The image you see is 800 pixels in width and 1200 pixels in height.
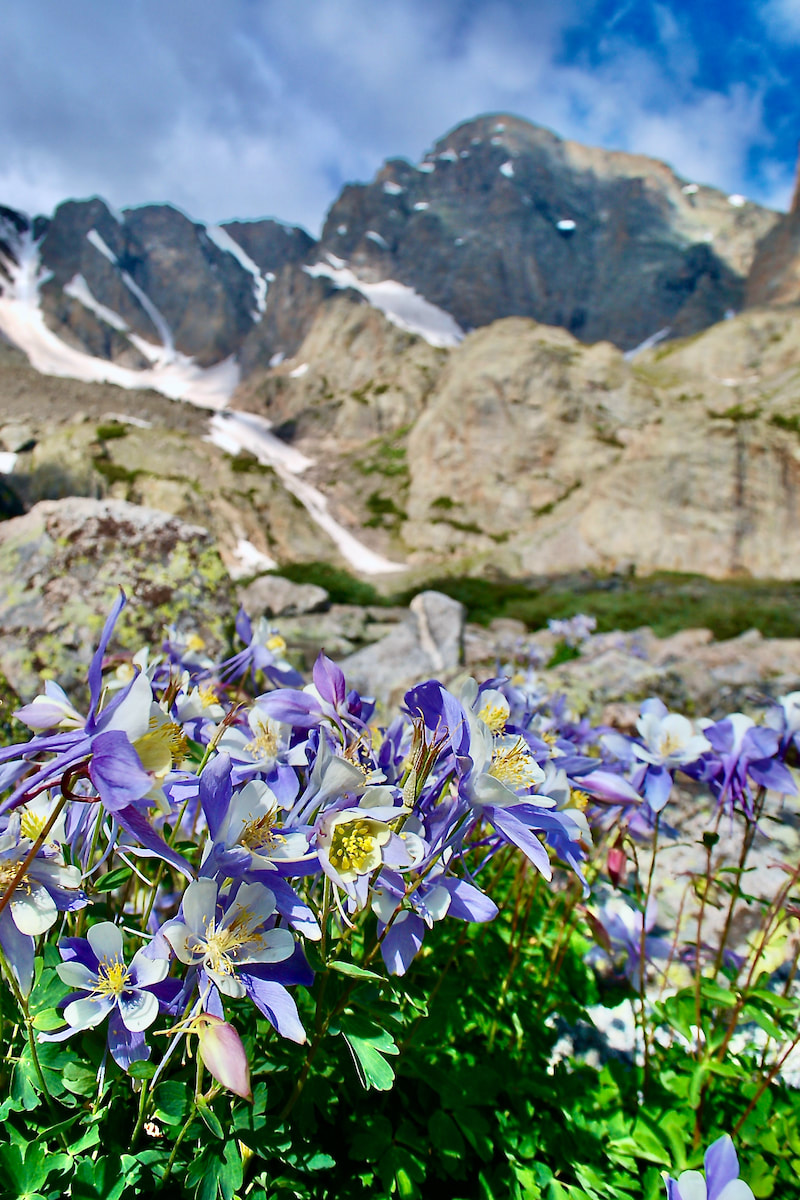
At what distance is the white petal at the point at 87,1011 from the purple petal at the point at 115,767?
1.18ft

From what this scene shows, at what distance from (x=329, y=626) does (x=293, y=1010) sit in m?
11.6

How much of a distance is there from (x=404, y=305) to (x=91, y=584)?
Answer: 85.9m

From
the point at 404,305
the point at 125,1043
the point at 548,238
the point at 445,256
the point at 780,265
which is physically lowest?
the point at 125,1043

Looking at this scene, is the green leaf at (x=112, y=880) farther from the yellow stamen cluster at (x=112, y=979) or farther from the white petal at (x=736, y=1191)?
the white petal at (x=736, y=1191)

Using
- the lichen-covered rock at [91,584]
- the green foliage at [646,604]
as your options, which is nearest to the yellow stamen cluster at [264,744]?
the lichen-covered rock at [91,584]

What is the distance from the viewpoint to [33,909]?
0.82 metres

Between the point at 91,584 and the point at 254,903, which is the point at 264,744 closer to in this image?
the point at 254,903

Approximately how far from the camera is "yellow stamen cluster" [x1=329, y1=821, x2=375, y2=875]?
2.82ft

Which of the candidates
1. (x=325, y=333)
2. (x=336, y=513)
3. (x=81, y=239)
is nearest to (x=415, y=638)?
(x=336, y=513)

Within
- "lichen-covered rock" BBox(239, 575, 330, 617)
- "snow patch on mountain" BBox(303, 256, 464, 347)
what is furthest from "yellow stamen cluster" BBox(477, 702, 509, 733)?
"snow patch on mountain" BBox(303, 256, 464, 347)

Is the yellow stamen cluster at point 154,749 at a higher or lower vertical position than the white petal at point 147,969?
higher

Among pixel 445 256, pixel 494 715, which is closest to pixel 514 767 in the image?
pixel 494 715

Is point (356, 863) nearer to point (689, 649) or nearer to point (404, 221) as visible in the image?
point (689, 649)

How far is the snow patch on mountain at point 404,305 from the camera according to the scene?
251ft
